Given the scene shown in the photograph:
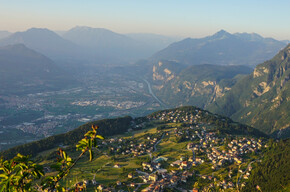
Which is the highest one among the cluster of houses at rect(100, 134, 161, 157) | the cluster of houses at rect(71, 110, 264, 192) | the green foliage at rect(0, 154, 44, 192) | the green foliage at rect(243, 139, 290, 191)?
the green foliage at rect(0, 154, 44, 192)

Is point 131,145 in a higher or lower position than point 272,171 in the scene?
lower

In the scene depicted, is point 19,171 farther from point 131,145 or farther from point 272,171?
point 131,145

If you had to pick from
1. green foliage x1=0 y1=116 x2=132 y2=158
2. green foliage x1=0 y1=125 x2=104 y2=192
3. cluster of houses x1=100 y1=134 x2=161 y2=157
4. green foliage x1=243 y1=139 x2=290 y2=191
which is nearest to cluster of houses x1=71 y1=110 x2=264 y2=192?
cluster of houses x1=100 y1=134 x2=161 y2=157

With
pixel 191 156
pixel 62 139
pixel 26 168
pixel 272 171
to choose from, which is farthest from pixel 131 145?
pixel 26 168

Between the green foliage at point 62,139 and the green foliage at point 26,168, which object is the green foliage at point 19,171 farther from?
the green foliage at point 62,139

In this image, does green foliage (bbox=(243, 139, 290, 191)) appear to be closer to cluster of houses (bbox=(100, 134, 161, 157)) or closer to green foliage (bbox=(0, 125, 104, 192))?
cluster of houses (bbox=(100, 134, 161, 157))

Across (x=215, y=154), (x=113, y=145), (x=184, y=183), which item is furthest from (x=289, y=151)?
(x=113, y=145)

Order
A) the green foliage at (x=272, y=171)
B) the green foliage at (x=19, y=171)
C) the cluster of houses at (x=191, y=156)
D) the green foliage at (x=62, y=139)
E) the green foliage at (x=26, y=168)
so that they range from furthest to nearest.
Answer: the green foliage at (x=62, y=139) < the cluster of houses at (x=191, y=156) < the green foliage at (x=272, y=171) < the green foliage at (x=19, y=171) < the green foliage at (x=26, y=168)

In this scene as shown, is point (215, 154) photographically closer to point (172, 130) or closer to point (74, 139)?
point (172, 130)

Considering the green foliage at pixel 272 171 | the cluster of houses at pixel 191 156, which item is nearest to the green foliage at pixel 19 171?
the cluster of houses at pixel 191 156

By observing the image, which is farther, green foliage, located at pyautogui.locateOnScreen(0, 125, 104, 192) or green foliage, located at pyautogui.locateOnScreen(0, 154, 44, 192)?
green foliage, located at pyautogui.locateOnScreen(0, 154, 44, 192)

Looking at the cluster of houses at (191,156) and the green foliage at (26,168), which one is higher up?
the green foliage at (26,168)

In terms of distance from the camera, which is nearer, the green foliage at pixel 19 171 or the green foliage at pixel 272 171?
the green foliage at pixel 19 171
